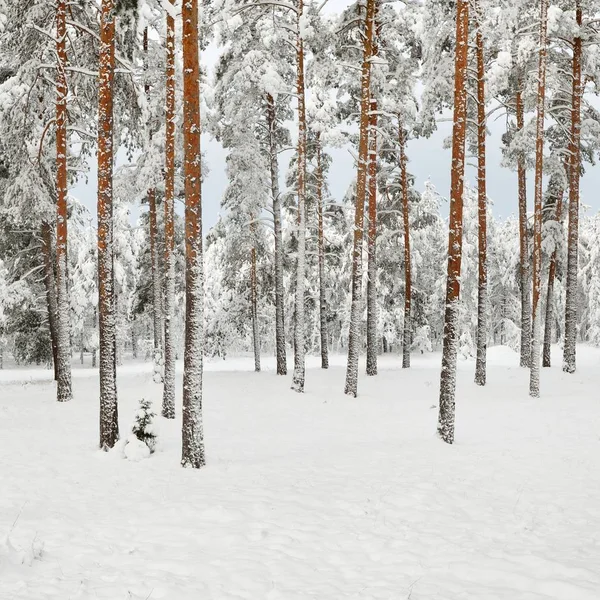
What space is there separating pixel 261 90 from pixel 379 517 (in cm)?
1536

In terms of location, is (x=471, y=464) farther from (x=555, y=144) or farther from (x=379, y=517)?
(x=555, y=144)

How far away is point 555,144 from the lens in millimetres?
21953

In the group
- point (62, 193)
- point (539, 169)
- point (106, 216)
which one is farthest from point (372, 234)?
point (106, 216)

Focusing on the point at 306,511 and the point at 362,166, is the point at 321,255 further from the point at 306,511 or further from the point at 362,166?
the point at 306,511

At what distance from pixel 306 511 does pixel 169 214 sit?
798 cm

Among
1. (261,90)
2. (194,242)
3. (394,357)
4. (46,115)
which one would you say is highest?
(261,90)

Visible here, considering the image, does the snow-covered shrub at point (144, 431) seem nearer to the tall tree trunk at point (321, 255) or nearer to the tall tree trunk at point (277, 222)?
the tall tree trunk at point (277, 222)

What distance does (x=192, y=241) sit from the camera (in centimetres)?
826

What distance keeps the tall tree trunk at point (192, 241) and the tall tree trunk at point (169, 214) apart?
3984mm

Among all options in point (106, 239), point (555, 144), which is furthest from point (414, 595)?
point (555, 144)

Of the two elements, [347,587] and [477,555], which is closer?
[347,587]

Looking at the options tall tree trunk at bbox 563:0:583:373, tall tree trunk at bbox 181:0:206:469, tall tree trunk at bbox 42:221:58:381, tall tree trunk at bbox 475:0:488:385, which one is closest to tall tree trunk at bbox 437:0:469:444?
tall tree trunk at bbox 181:0:206:469

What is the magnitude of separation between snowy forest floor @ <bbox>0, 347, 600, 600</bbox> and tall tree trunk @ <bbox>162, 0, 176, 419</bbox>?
1.02m

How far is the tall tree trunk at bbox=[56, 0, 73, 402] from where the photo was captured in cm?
1302
